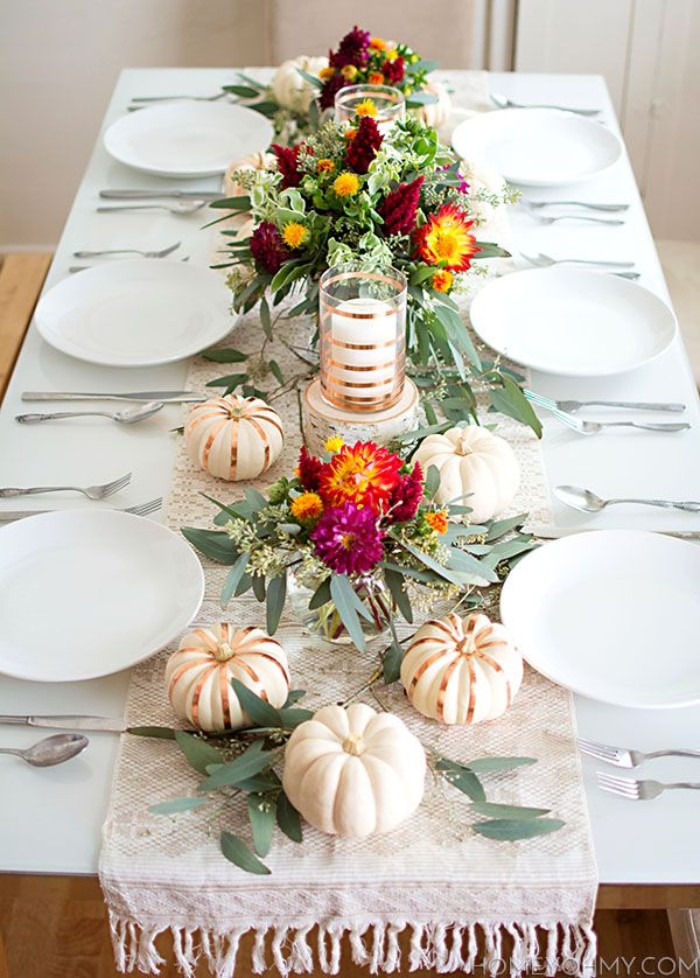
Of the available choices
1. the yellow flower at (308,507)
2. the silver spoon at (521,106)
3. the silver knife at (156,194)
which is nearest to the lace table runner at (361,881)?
the yellow flower at (308,507)

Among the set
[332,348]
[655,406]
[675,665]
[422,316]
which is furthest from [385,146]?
[675,665]

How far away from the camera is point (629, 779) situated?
0.96 meters

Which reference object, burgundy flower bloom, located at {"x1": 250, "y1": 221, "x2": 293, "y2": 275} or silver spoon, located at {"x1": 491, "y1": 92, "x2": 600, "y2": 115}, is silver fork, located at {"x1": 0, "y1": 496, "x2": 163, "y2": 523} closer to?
burgundy flower bloom, located at {"x1": 250, "y1": 221, "x2": 293, "y2": 275}

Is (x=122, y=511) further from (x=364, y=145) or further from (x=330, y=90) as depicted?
(x=330, y=90)

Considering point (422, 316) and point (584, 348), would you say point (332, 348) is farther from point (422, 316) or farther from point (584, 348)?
point (584, 348)

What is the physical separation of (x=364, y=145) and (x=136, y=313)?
45 cm

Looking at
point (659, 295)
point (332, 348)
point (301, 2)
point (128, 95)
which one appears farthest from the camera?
point (301, 2)

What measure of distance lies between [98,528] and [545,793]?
0.53 meters

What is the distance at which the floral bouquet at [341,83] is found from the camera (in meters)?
1.88

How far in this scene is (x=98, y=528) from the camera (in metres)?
1.22

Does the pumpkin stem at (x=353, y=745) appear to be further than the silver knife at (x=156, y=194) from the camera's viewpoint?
No

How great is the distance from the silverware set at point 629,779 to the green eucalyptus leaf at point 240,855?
0.93ft

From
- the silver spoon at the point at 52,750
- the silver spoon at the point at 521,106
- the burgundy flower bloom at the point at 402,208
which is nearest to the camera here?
the silver spoon at the point at 52,750

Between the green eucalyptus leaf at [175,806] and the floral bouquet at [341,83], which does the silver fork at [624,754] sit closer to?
the green eucalyptus leaf at [175,806]
